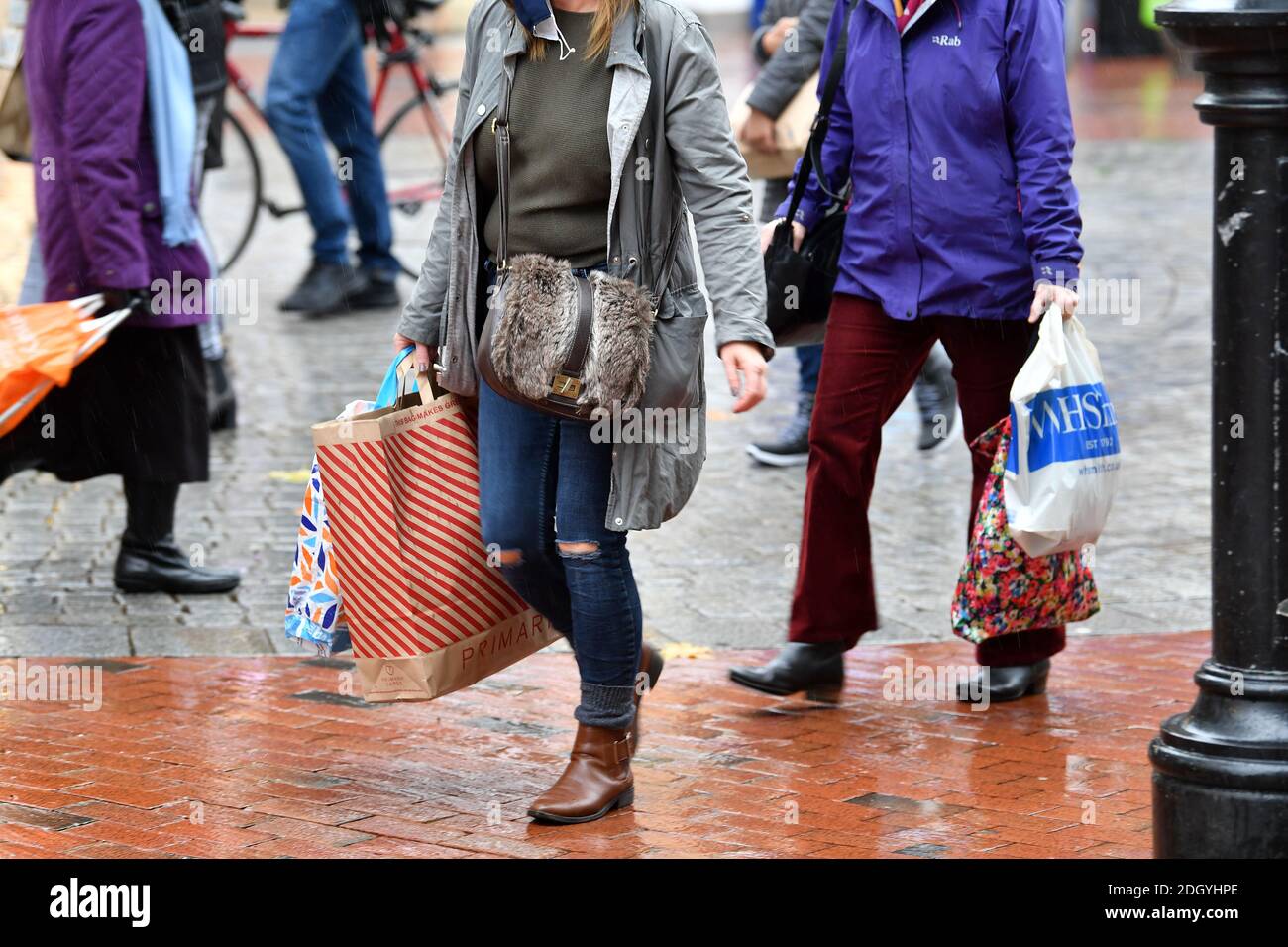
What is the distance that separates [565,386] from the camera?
406cm

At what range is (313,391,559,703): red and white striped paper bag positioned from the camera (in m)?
4.28

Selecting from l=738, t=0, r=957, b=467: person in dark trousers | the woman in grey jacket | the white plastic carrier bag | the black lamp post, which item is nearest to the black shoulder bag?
l=738, t=0, r=957, b=467: person in dark trousers

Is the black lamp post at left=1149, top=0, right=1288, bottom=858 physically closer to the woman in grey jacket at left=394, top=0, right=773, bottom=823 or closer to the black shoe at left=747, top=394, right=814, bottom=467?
the woman in grey jacket at left=394, top=0, right=773, bottom=823

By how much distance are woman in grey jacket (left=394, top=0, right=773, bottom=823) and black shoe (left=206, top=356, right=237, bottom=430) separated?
396cm


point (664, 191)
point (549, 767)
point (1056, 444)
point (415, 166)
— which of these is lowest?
point (549, 767)

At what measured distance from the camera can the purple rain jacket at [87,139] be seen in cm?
564

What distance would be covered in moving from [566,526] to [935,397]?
14.9ft

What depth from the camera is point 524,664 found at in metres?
5.57

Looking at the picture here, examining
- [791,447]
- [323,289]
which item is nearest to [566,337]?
[791,447]

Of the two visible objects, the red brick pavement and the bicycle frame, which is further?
the bicycle frame

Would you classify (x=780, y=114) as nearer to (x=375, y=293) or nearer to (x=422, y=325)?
(x=422, y=325)

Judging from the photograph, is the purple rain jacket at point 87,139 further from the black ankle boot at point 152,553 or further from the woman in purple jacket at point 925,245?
the woman in purple jacket at point 925,245

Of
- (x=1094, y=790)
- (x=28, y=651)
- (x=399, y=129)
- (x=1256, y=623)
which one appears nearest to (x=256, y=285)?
(x=399, y=129)
